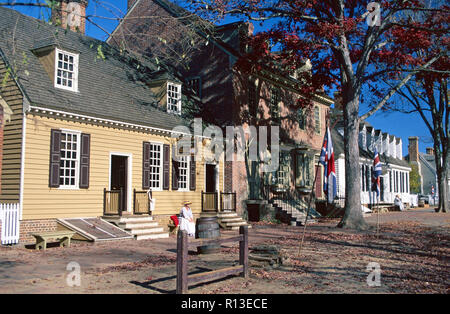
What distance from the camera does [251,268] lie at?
9461 millimetres

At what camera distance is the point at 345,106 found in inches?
773

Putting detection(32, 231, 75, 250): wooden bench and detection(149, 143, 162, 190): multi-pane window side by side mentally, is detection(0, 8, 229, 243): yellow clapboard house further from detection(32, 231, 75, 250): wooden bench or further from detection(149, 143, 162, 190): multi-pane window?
detection(32, 231, 75, 250): wooden bench

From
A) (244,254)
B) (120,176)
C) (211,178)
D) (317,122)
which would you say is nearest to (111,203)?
(120,176)

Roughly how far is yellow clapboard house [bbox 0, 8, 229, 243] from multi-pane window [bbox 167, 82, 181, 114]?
0.16 ft

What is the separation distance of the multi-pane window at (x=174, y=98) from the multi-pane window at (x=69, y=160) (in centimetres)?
583

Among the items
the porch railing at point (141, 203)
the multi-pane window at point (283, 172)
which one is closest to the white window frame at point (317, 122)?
the multi-pane window at point (283, 172)

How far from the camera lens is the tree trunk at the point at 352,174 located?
18641 millimetres

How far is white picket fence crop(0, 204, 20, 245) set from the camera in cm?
1290

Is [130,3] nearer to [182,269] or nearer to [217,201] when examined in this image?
[217,201]

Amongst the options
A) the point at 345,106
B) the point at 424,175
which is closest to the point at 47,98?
the point at 345,106

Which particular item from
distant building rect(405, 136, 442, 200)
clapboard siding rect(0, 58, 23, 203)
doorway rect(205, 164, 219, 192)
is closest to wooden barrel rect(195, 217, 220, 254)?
clapboard siding rect(0, 58, 23, 203)

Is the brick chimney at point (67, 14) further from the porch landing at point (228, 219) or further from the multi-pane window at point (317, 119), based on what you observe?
the multi-pane window at point (317, 119)

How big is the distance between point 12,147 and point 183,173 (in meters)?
7.91
